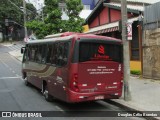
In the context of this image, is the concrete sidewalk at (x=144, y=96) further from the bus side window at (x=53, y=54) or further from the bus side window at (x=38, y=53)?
the bus side window at (x=38, y=53)

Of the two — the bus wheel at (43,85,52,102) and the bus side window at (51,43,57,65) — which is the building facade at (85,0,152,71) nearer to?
the bus side window at (51,43,57,65)

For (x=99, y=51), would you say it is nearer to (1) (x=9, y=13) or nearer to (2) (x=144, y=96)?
(2) (x=144, y=96)

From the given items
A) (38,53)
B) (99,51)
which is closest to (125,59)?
(99,51)

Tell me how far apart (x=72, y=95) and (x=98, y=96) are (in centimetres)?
96

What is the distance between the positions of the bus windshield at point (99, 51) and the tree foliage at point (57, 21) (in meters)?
12.0

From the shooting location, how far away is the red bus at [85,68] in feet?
32.5

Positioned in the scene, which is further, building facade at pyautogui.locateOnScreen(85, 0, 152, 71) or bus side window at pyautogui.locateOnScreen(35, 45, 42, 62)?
building facade at pyautogui.locateOnScreen(85, 0, 152, 71)

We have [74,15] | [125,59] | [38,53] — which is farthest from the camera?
[74,15]

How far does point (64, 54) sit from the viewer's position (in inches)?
413

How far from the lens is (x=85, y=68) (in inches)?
394

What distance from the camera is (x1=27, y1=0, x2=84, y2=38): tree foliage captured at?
2244 centimetres

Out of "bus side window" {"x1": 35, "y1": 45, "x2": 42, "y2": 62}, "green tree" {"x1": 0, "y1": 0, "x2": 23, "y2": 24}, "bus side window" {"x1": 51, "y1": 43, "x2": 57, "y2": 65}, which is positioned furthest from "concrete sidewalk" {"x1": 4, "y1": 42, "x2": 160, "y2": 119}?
"green tree" {"x1": 0, "y1": 0, "x2": 23, "y2": 24}

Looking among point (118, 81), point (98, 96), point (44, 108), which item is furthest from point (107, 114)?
point (44, 108)

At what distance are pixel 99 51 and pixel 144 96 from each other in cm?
291
